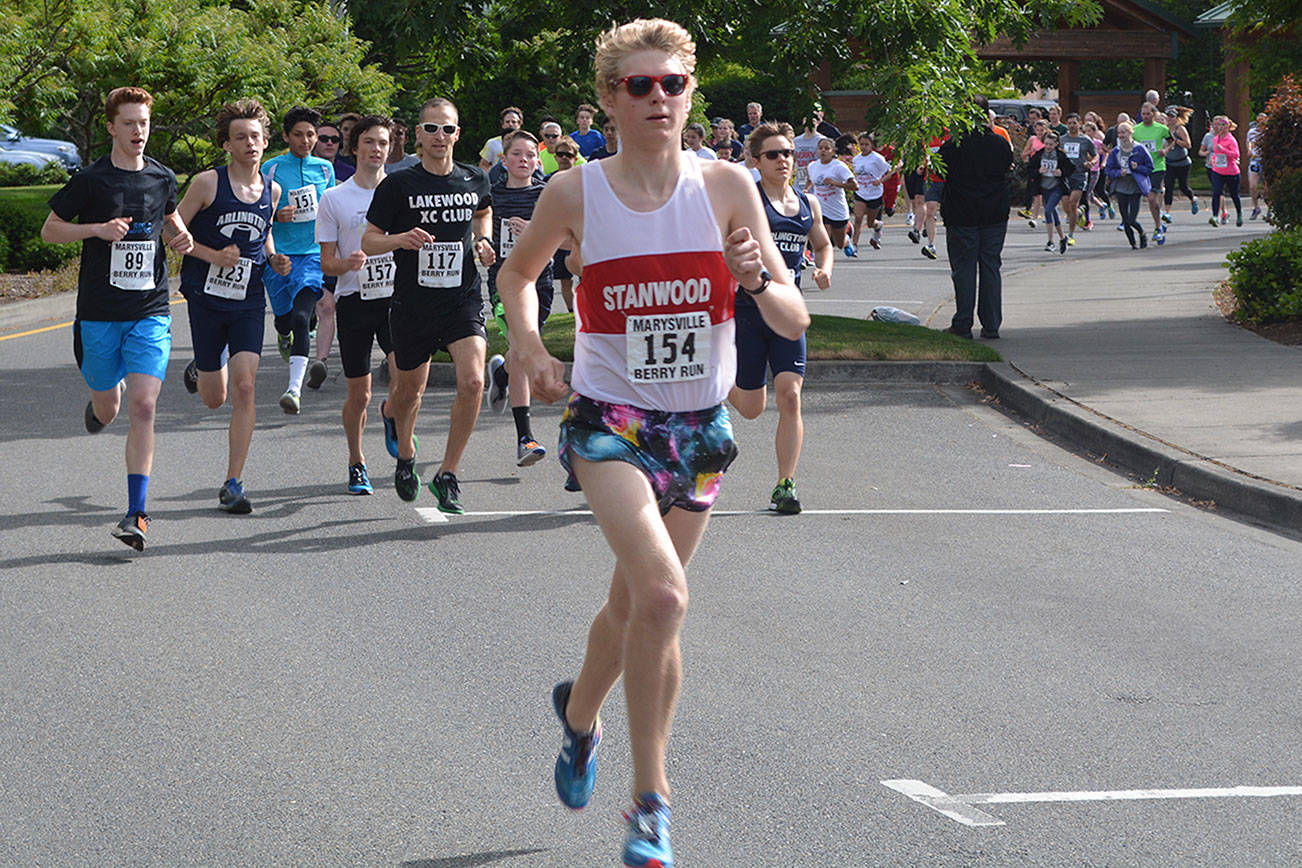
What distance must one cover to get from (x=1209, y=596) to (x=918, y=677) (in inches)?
73.6

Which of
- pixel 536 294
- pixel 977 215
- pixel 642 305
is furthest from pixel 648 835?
pixel 977 215

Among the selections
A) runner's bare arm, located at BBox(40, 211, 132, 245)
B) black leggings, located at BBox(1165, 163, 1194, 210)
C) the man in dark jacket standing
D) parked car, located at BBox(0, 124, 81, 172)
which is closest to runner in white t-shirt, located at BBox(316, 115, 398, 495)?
runner's bare arm, located at BBox(40, 211, 132, 245)

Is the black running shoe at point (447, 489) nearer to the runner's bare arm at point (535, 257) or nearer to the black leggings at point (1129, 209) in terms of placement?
the runner's bare arm at point (535, 257)

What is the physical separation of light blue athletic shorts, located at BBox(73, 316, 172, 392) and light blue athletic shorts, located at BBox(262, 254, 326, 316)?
12.4 ft

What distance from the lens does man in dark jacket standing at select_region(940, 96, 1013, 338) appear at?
14.9m

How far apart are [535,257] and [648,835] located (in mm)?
1472

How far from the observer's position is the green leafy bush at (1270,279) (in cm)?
1512

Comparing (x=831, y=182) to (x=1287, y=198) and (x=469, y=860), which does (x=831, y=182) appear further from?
(x=469, y=860)

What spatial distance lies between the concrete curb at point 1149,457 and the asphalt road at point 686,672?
8.4 inches

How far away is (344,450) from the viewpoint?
34.8ft

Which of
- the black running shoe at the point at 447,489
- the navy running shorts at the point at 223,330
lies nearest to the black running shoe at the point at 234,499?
the navy running shorts at the point at 223,330

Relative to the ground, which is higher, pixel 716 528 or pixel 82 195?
pixel 82 195

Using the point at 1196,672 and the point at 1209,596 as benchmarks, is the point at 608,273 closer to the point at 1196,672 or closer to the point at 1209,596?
the point at 1196,672

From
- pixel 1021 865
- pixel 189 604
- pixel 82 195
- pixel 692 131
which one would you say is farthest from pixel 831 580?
pixel 692 131
